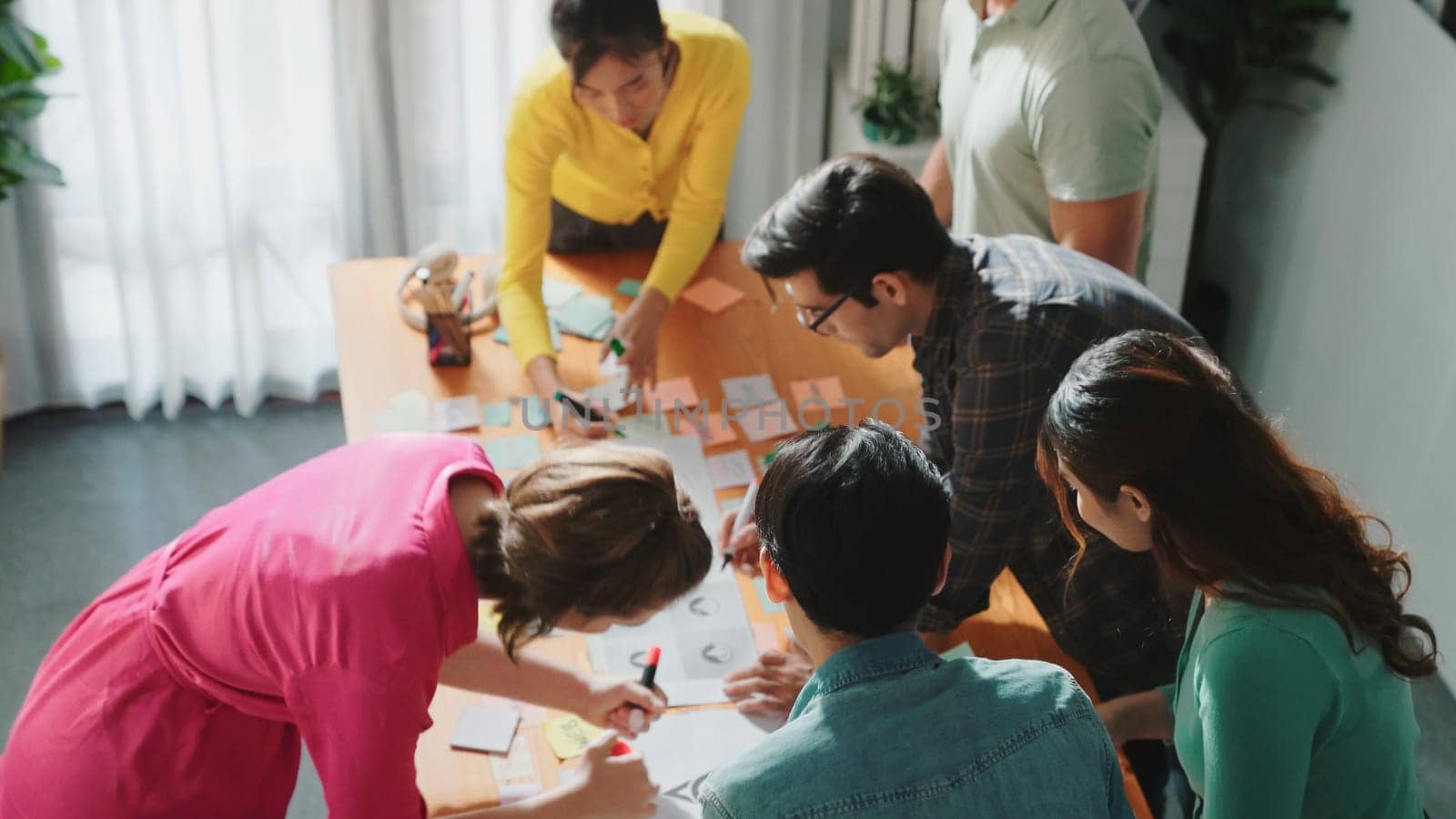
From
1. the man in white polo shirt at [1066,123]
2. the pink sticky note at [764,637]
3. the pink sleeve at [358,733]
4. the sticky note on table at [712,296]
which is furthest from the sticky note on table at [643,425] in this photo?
the pink sleeve at [358,733]

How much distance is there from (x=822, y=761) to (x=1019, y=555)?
3.28 feet

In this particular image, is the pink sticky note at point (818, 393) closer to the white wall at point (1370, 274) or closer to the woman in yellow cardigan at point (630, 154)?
the woman in yellow cardigan at point (630, 154)

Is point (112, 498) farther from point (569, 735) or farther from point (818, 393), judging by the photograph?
point (569, 735)

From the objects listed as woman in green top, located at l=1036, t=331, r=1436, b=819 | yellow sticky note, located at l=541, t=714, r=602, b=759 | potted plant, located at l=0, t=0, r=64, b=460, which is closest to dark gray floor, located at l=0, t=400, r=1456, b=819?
potted plant, located at l=0, t=0, r=64, b=460

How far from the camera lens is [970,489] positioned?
195cm

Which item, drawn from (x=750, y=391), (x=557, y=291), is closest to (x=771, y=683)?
(x=750, y=391)

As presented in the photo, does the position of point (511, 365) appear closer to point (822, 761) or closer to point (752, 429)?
point (752, 429)

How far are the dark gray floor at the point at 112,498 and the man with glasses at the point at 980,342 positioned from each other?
1245 mm

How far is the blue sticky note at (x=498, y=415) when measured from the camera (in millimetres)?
2441

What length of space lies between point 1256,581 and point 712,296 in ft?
4.93

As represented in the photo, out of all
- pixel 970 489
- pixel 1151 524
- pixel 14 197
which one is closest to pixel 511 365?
pixel 970 489

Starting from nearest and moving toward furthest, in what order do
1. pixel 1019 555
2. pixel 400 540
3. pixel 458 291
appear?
pixel 400 540 < pixel 1019 555 < pixel 458 291

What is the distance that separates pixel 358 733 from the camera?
1558mm

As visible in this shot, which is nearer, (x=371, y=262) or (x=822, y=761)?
(x=822, y=761)
